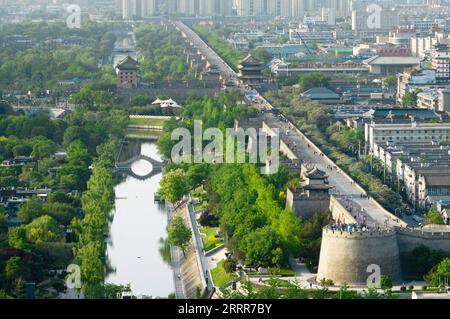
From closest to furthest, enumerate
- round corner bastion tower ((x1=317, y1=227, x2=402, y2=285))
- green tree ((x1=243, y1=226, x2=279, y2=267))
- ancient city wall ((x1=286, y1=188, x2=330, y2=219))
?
1. round corner bastion tower ((x1=317, y1=227, x2=402, y2=285))
2. green tree ((x1=243, y1=226, x2=279, y2=267))
3. ancient city wall ((x1=286, y1=188, x2=330, y2=219))

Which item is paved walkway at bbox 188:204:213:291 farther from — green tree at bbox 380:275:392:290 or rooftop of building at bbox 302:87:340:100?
rooftop of building at bbox 302:87:340:100

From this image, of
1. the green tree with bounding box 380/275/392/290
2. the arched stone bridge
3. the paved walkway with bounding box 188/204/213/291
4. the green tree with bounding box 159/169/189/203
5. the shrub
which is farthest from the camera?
the arched stone bridge

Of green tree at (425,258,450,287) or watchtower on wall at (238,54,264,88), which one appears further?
watchtower on wall at (238,54,264,88)

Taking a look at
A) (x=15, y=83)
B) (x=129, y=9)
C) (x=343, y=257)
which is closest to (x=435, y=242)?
(x=343, y=257)

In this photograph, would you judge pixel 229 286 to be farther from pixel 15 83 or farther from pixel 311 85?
pixel 15 83

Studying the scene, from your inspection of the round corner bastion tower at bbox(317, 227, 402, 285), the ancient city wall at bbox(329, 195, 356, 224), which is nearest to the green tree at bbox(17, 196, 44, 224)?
the ancient city wall at bbox(329, 195, 356, 224)

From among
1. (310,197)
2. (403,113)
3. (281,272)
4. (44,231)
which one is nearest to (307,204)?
(310,197)

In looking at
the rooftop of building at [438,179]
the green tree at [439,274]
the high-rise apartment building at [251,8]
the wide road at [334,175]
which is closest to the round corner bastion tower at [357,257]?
the green tree at [439,274]
